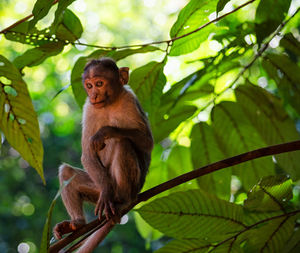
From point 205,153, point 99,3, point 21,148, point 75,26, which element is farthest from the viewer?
point 99,3

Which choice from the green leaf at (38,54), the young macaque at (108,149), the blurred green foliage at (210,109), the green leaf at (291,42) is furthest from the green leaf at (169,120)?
the green leaf at (38,54)

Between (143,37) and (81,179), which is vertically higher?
(143,37)

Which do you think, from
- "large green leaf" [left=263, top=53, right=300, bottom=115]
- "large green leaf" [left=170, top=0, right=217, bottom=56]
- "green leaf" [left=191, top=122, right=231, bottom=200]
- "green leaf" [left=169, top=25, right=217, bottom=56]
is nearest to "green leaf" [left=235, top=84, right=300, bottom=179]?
"large green leaf" [left=263, top=53, right=300, bottom=115]

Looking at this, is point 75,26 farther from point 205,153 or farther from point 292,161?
point 292,161

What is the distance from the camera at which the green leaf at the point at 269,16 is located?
6.97ft

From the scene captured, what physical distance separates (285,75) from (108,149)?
5.05 feet

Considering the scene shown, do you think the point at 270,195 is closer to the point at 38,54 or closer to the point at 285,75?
the point at 285,75

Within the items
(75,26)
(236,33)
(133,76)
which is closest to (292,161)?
(236,33)

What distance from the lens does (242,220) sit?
231 centimetres

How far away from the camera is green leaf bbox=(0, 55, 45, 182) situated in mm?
2373

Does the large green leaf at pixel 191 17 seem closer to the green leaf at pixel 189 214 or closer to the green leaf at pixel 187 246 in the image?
the green leaf at pixel 189 214

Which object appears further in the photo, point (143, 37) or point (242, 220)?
point (143, 37)

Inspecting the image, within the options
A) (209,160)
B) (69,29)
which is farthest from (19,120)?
(209,160)

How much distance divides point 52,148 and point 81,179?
9593mm
